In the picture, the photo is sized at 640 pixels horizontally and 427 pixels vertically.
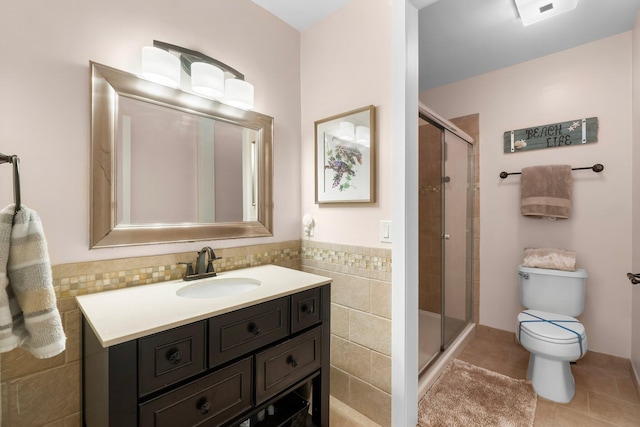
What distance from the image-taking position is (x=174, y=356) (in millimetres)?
871

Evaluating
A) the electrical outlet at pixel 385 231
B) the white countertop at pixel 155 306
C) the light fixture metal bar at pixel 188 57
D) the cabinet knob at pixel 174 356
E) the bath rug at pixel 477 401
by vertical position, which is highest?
the light fixture metal bar at pixel 188 57

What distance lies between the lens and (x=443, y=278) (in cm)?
233

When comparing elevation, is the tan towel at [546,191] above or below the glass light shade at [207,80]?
below

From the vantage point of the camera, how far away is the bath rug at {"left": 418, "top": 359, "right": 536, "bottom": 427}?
1.58 m

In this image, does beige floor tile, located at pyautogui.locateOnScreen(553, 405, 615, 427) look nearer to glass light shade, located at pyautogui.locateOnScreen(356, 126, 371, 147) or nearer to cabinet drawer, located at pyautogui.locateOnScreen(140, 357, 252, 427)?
cabinet drawer, located at pyautogui.locateOnScreen(140, 357, 252, 427)

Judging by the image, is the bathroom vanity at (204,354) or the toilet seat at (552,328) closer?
the bathroom vanity at (204,354)

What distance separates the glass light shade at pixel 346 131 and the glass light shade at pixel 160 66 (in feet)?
2.91

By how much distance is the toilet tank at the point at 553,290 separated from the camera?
205 centimetres

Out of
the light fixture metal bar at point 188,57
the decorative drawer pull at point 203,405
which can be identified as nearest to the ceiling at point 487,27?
the light fixture metal bar at point 188,57

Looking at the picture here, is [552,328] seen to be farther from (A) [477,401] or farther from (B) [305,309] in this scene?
(B) [305,309]

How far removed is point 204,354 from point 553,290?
246 cm

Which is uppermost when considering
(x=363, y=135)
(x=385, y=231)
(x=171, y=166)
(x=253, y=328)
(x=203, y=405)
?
(x=363, y=135)

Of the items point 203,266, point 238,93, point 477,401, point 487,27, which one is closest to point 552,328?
point 477,401

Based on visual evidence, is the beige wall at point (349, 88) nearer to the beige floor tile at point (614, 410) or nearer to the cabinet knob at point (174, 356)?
the cabinet knob at point (174, 356)
